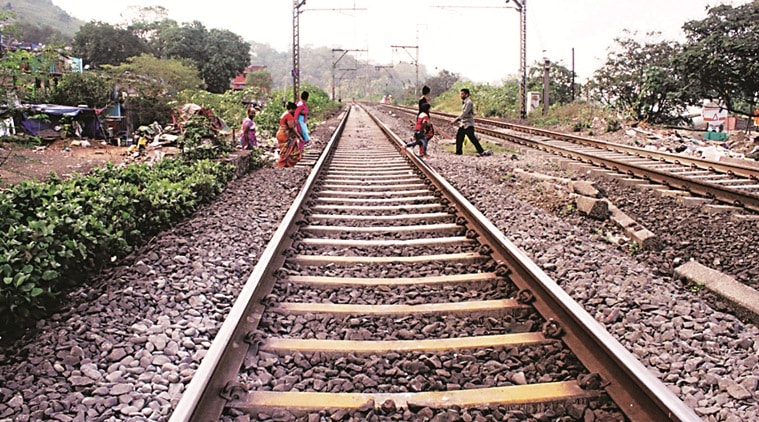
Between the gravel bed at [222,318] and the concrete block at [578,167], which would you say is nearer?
the gravel bed at [222,318]

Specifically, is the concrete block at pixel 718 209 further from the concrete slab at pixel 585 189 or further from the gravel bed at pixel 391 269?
the gravel bed at pixel 391 269

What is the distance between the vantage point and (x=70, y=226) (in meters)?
3.85

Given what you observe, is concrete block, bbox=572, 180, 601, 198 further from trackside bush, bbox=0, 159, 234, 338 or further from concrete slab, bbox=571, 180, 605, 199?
trackside bush, bbox=0, 159, 234, 338

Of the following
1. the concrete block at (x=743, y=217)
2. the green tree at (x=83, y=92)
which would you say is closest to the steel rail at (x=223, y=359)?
the concrete block at (x=743, y=217)

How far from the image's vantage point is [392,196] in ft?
22.5

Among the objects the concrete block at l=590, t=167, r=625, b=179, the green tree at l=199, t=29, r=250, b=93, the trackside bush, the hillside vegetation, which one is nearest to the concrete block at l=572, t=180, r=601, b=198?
the concrete block at l=590, t=167, r=625, b=179

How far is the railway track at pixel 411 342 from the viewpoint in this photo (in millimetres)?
2312

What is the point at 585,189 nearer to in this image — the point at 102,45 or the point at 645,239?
the point at 645,239

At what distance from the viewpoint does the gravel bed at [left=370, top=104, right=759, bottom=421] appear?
8.95 feet

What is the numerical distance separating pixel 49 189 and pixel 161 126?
12.7 metres

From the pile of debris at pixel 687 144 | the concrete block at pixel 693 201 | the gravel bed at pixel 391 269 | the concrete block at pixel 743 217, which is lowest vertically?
the gravel bed at pixel 391 269

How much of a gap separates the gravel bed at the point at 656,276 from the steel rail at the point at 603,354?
1.28 feet

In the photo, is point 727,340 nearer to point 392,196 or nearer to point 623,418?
point 623,418

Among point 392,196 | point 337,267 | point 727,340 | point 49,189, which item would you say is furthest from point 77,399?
point 392,196
